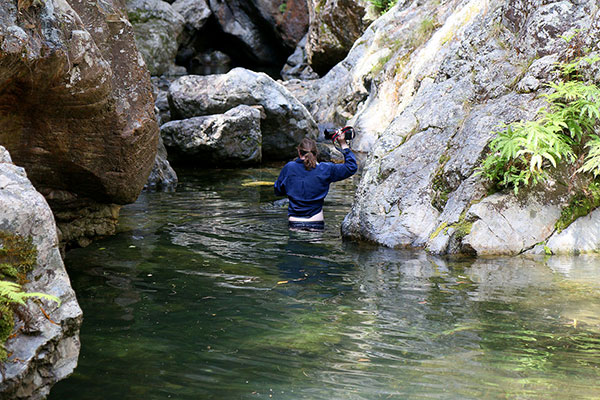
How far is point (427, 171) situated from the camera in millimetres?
8359

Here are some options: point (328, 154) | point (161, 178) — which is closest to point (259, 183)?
point (161, 178)

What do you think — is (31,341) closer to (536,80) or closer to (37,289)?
(37,289)

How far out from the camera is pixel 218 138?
1530 centimetres

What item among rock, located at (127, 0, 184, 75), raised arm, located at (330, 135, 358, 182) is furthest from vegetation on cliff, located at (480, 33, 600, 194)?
rock, located at (127, 0, 184, 75)

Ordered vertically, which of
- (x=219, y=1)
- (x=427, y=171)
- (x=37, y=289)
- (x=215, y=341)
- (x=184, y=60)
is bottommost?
(x=215, y=341)

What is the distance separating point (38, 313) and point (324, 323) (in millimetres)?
2380

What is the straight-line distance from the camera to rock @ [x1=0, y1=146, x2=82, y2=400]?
3098mm

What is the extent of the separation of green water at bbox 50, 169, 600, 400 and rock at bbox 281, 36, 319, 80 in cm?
2534

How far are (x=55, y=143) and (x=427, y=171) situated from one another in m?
4.61

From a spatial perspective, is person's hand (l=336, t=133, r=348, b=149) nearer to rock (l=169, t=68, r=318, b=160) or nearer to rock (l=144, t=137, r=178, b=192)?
rock (l=144, t=137, r=178, b=192)

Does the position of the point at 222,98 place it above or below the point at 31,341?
above

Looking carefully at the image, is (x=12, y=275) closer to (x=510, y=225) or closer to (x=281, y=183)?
(x=510, y=225)

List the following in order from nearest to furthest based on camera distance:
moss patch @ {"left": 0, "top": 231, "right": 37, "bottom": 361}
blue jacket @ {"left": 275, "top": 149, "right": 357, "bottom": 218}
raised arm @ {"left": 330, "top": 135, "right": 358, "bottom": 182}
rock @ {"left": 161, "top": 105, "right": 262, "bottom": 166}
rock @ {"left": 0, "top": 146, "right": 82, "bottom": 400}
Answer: rock @ {"left": 0, "top": 146, "right": 82, "bottom": 400}, moss patch @ {"left": 0, "top": 231, "right": 37, "bottom": 361}, raised arm @ {"left": 330, "top": 135, "right": 358, "bottom": 182}, blue jacket @ {"left": 275, "top": 149, "right": 357, "bottom": 218}, rock @ {"left": 161, "top": 105, "right": 262, "bottom": 166}

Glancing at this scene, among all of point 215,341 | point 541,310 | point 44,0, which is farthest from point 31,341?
point 541,310
